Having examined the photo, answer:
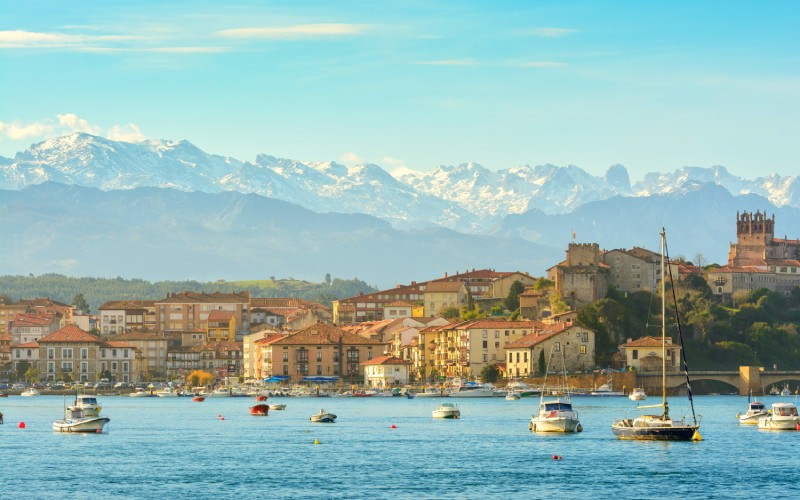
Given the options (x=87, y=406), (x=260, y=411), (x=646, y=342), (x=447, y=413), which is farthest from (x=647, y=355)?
(x=87, y=406)

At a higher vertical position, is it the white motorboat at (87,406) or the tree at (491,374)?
the tree at (491,374)

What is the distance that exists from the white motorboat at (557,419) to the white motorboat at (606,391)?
231 feet

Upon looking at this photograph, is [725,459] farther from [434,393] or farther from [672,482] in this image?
[434,393]

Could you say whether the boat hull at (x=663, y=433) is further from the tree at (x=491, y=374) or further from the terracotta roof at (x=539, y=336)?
the tree at (x=491, y=374)

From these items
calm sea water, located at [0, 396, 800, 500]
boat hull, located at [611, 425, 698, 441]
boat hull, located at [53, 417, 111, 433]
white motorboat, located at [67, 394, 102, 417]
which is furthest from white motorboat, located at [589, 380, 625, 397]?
boat hull, located at [611, 425, 698, 441]

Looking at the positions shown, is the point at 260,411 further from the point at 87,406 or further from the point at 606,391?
the point at 606,391

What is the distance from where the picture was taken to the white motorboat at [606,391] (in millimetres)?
174913

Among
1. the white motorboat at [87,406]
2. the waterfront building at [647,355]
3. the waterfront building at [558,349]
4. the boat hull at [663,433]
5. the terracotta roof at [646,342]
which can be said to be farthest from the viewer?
the waterfront building at [647,355]

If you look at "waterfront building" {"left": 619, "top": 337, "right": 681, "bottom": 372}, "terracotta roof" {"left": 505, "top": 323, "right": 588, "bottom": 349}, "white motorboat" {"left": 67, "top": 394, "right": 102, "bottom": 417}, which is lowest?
"white motorboat" {"left": 67, "top": 394, "right": 102, "bottom": 417}

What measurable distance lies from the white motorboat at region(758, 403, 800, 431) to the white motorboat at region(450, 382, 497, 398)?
6790 centimetres

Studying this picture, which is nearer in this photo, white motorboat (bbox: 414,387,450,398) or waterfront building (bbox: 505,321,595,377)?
waterfront building (bbox: 505,321,595,377)

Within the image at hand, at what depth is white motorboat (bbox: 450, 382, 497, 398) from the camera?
584ft

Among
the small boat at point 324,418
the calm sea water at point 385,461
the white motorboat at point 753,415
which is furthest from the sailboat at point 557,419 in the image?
the small boat at point 324,418

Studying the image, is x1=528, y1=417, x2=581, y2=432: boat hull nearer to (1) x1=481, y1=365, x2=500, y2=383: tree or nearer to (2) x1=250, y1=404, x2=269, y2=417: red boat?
(2) x1=250, y1=404, x2=269, y2=417: red boat
